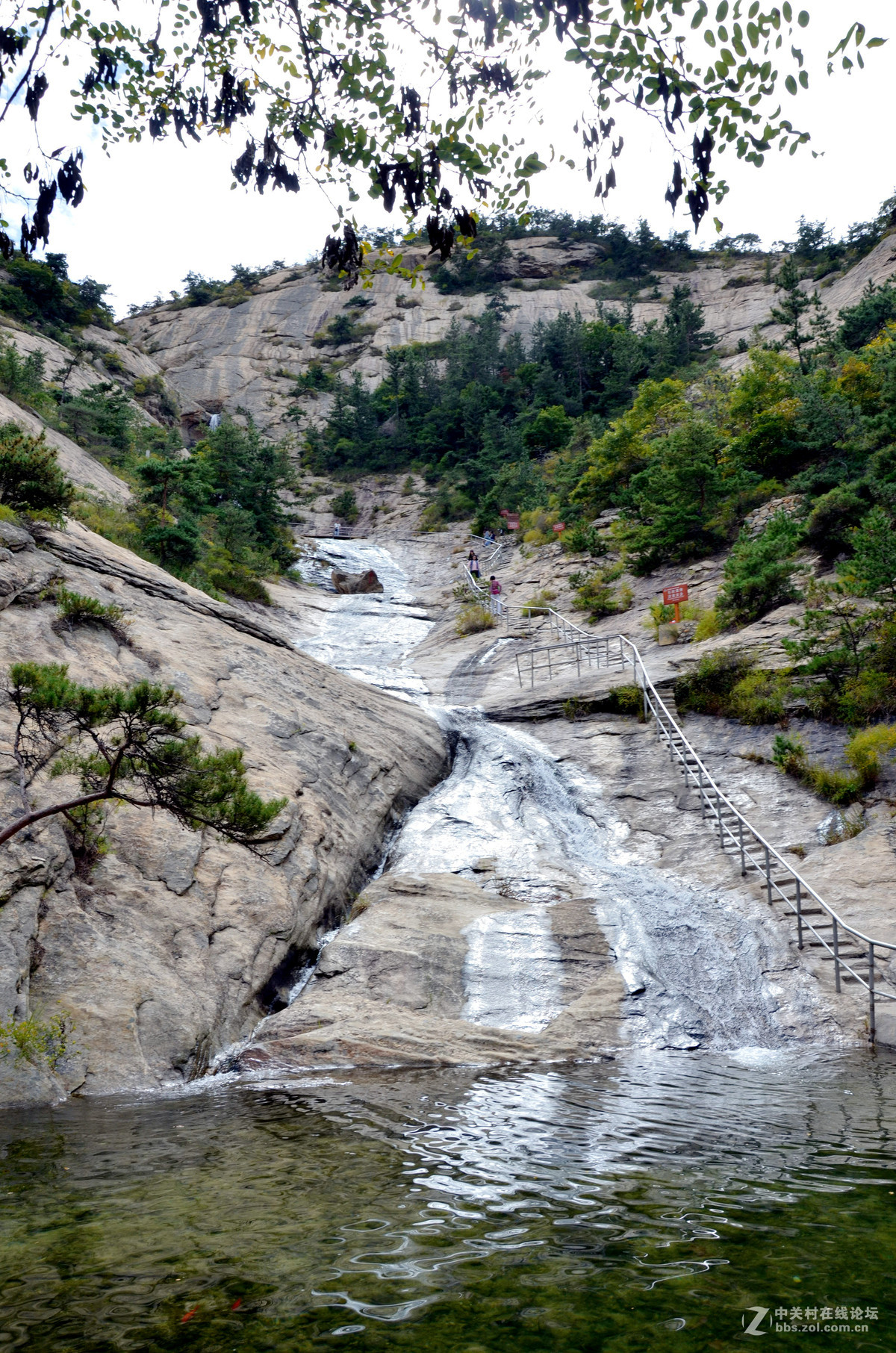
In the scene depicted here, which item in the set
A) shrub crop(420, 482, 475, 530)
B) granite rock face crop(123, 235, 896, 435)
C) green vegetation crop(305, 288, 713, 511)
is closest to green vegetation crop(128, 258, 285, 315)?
granite rock face crop(123, 235, 896, 435)

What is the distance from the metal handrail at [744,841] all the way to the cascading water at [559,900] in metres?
0.63

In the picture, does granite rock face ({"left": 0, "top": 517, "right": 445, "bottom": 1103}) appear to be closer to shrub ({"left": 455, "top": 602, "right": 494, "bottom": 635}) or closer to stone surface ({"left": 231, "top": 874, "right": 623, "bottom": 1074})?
stone surface ({"left": 231, "top": 874, "right": 623, "bottom": 1074})

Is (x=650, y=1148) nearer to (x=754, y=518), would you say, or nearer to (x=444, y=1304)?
(x=444, y=1304)

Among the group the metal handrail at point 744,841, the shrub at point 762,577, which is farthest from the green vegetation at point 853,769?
the shrub at point 762,577

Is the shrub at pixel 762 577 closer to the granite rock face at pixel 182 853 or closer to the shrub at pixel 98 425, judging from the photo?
the granite rock face at pixel 182 853

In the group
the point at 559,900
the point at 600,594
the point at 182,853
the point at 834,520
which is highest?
the point at 834,520

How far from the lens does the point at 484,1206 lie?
5176 millimetres

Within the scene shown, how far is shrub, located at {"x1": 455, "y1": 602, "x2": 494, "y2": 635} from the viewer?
101 ft

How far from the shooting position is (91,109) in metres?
5.58

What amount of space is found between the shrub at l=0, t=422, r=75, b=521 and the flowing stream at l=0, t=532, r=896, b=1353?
1184 cm

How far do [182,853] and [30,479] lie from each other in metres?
8.90

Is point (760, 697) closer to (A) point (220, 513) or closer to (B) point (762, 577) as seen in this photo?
(B) point (762, 577)

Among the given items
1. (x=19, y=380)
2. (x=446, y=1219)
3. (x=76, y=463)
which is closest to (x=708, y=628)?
(x=446, y=1219)

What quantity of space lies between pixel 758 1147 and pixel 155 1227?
446 centimetres
